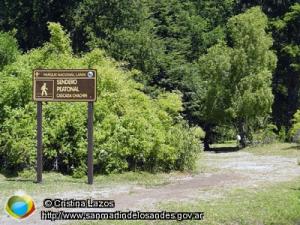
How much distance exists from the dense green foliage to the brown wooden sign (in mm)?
1760

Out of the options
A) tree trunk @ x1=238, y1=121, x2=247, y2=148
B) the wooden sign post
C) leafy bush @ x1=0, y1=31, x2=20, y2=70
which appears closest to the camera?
the wooden sign post

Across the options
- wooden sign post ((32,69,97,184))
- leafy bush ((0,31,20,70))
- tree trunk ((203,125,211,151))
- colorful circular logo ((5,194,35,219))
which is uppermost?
leafy bush ((0,31,20,70))

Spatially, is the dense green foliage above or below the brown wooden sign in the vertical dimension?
below

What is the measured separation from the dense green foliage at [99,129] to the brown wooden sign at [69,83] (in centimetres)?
176

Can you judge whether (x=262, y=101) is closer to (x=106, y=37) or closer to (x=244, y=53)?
(x=244, y=53)

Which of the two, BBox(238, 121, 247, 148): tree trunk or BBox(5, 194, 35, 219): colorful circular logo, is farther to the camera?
BBox(238, 121, 247, 148): tree trunk

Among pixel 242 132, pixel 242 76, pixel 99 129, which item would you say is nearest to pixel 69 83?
pixel 99 129

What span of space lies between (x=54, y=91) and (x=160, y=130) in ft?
14.7

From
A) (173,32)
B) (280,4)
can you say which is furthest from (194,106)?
(280,4)

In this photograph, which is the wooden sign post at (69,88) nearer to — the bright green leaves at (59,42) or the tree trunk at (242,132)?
the bright green leaves at (59,42)

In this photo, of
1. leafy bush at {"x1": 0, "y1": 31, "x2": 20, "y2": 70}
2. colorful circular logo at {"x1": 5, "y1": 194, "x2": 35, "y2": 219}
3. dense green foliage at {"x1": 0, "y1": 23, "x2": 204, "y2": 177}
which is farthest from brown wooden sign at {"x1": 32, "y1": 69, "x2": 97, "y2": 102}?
leafy bush at {"x1": 0, "y1": 31, "x2": 20, "y2": 70}

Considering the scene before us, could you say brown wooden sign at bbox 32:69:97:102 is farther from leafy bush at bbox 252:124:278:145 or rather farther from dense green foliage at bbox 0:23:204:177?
leafy bush at bbox 252:124:278:145

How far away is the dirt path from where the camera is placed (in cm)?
1303

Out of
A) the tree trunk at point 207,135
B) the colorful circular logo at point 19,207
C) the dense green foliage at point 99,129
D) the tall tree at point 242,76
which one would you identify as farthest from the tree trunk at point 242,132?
the colorful circular logo at point 19,207
